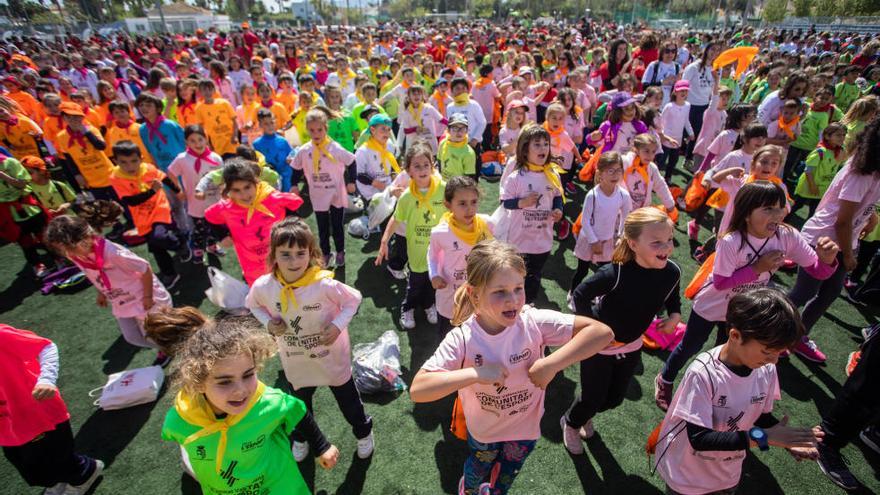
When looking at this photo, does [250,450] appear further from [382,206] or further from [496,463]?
[382,206]

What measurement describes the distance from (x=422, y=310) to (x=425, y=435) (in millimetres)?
1921

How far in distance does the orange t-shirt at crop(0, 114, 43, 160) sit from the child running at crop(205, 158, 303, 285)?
5.86 metres

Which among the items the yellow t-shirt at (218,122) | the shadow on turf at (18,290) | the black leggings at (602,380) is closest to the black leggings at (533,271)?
the black leggings at (602,380)

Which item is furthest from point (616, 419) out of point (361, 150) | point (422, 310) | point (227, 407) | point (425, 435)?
point (361, 150)

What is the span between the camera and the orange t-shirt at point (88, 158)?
659 centimetres

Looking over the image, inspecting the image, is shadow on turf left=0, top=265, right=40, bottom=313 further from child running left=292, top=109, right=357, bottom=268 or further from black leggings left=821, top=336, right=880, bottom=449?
A: black leggings left=821, top=336, right=880, bottom=449

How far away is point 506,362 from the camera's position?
224cm

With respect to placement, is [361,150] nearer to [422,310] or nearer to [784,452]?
[422,310]

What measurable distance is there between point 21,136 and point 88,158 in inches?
71.2

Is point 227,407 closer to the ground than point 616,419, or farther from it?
farther from it

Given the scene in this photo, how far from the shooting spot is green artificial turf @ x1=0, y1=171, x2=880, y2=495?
→ 3.40 meters

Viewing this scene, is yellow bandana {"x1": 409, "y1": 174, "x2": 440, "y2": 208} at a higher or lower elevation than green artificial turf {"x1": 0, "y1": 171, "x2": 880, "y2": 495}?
higher

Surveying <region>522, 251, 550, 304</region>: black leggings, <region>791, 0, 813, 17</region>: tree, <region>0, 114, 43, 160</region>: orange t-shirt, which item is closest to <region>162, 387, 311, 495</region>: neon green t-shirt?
<region>522, 251, 550, 304</region>: black leggings

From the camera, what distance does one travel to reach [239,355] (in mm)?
2104
